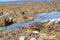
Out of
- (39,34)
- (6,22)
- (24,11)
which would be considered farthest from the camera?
(24,11)

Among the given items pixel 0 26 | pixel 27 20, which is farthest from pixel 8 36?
pixel 27 20

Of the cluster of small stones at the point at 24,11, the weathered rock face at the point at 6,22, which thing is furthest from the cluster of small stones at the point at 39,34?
the cluster of small stones at the point at 24,11

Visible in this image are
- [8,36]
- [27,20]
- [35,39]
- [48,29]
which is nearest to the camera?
[35,39]

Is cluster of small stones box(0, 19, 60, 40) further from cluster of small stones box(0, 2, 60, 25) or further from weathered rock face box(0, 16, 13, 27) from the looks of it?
cluster of small stones box(0, 2, 60, 25)

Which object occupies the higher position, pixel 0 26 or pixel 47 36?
pixel 47 36

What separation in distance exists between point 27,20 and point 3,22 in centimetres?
236

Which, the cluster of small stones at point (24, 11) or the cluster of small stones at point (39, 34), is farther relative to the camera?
the cluster of small stones at point (24, 11)

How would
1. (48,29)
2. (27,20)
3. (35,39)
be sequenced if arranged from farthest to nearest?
(27,20) < (48,29) < (35,39)

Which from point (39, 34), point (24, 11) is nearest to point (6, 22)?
point (39, 34)

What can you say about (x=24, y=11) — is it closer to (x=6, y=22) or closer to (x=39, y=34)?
(x=6, y=22)

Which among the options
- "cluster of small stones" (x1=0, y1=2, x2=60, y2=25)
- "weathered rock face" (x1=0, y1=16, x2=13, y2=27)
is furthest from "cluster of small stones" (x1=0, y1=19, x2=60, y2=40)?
"cluster of small stones" (x1=0, y1=2, x2=60, y2=25)

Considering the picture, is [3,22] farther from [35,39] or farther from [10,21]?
[35,39]

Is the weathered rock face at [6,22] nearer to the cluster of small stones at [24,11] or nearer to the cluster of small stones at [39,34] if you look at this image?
the cluster of small stones at [24,11]

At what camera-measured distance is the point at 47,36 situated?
1406 centimetres
